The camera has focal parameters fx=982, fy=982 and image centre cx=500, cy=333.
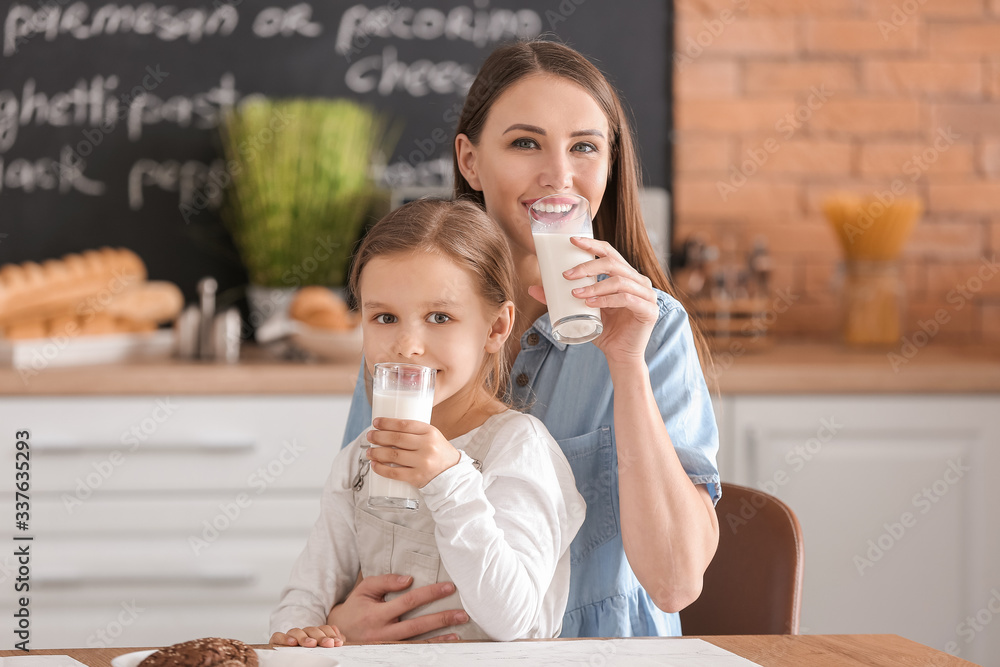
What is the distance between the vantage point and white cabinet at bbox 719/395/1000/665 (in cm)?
237

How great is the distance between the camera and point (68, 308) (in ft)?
8.08

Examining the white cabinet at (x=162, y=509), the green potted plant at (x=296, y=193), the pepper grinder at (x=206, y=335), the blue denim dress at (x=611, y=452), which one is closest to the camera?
the blue denim dress at (x=611, y=452)

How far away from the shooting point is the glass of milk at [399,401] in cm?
100

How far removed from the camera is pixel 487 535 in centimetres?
99

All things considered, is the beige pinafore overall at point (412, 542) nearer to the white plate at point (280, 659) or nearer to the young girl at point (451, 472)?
the young girl at point (451, 472)

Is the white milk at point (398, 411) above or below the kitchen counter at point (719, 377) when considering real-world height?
above

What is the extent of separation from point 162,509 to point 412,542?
4.21 feet

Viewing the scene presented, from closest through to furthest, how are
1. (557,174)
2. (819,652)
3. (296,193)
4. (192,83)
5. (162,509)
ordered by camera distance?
(819,652)
(557,174)
(162,509)
(296,193)
(192,83)

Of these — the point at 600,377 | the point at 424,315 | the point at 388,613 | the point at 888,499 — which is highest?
the point at 424,315

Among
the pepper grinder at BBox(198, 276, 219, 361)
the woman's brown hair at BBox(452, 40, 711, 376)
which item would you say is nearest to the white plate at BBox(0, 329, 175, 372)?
the pepper grinder at BBox(198, 276, 219, 361)

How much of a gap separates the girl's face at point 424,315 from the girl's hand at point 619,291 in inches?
5.6

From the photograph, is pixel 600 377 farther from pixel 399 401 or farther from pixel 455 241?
pixel 399 401

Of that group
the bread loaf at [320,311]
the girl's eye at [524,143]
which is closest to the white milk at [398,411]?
the girl's eye at [524,143]

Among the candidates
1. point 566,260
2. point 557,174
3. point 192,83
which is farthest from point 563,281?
point 192,83
